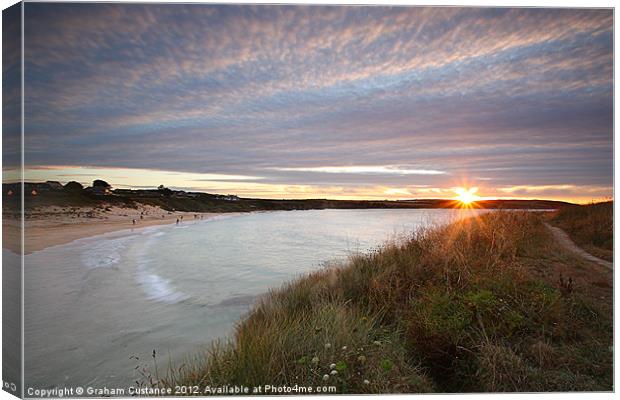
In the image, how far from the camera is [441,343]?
2939 mm

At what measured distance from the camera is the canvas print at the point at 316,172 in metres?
2.94

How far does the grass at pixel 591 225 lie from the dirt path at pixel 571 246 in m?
0.04

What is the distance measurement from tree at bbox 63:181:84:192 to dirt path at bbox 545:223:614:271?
4839 mm

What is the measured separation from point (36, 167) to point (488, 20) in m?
3.93

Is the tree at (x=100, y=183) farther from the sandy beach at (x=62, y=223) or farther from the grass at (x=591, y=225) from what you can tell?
the grass at (x=591, y=225)

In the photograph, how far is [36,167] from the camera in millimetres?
Result: 3186

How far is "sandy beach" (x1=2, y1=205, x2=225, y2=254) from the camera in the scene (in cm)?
313

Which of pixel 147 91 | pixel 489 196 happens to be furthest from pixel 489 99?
pixel 147 91

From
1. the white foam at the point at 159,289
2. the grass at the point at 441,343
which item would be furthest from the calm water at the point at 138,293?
the grass at the point at 441,343

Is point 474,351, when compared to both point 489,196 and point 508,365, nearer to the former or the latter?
point 508,365

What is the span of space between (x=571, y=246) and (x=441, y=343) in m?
2.34

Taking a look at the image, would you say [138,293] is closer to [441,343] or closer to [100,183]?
[100,183]

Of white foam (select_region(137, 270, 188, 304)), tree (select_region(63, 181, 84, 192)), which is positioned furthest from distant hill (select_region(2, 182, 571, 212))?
white foam (select_region(137, 270, 188, 304))

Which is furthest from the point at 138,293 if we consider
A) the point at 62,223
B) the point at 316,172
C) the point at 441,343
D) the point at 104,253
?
the point at 441,343
